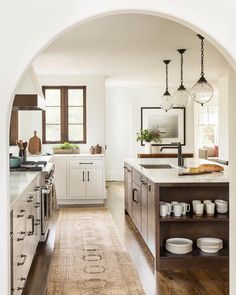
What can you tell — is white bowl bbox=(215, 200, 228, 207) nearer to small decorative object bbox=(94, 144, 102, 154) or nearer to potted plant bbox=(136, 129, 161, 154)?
small decorative object bbox=(94, 144, 102, 154)

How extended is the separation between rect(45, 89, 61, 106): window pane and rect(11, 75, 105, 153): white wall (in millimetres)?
134

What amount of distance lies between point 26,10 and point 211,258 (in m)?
3.04

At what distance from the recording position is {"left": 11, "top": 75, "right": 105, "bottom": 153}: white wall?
29.4 feet

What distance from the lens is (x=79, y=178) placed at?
8406 mm

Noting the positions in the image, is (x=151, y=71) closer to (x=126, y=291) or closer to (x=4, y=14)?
(x=126, y=291)

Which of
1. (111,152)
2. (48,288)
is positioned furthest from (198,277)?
(111,152)

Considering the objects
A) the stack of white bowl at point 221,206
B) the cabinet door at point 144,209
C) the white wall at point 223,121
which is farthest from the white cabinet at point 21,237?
the white wall at point 223,121

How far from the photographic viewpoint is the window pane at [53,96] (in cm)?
902

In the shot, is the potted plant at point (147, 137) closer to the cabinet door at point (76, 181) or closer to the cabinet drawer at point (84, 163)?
the cabinet drawer at point (84, 163)

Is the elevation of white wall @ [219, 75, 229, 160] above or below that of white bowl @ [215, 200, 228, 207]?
above

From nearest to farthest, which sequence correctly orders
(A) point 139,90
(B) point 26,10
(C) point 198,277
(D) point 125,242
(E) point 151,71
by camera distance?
(B) point 26,10
(C) point 198,277
(D) point 125,242
(E) point 151,71
(A) point 139,90

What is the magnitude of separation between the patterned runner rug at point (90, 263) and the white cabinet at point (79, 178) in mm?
1433

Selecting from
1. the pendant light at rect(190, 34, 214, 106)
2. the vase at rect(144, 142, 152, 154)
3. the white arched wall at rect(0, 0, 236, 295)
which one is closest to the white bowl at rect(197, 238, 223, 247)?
the pendant light at rect(190, 34, 214, 106)

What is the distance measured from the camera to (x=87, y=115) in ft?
29.5
